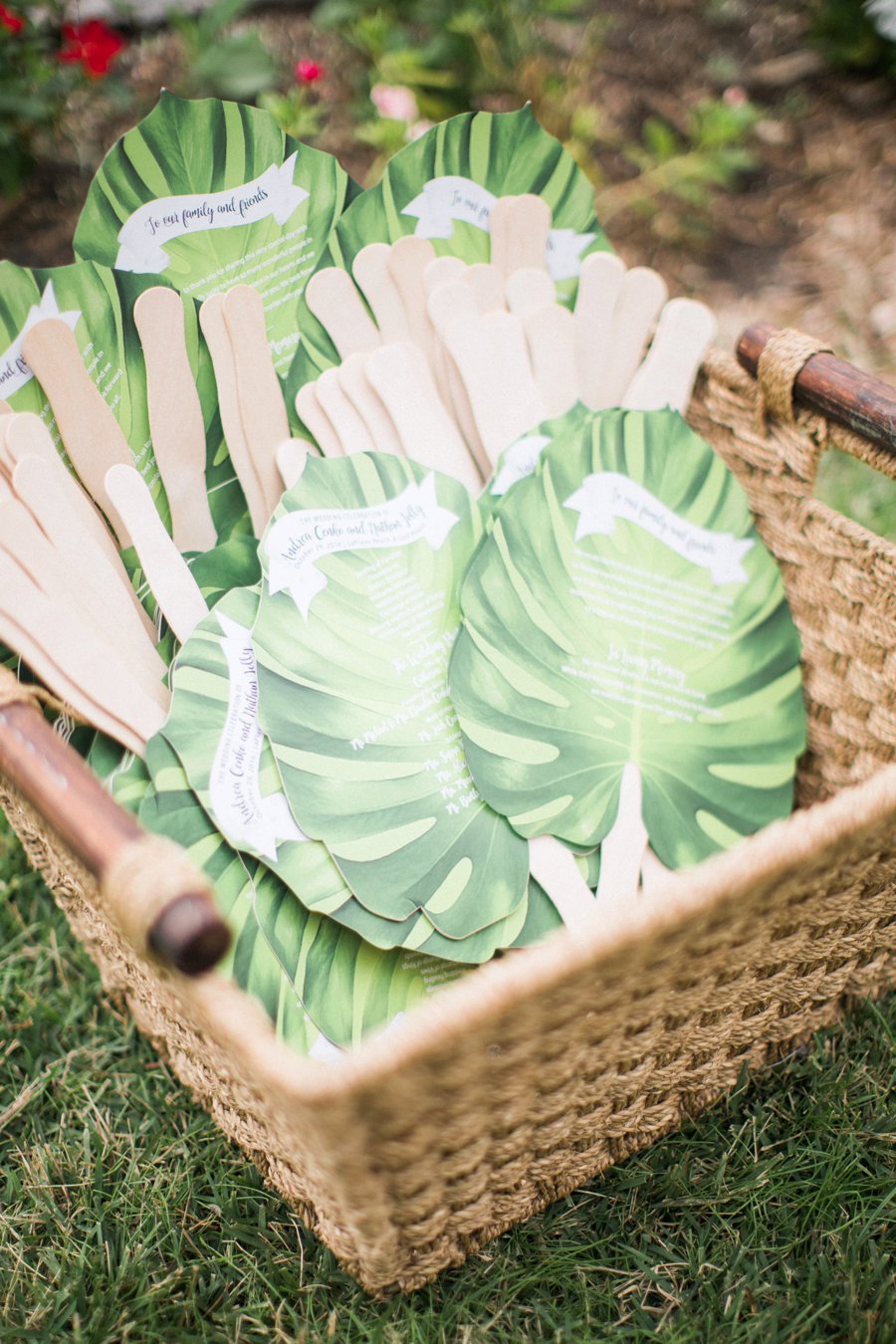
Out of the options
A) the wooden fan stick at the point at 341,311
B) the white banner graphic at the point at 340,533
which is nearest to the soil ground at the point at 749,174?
the wooden fan stick at the point at 341,311

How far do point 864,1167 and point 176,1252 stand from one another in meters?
0.44

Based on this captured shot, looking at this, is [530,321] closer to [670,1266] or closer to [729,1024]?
[729,1024]

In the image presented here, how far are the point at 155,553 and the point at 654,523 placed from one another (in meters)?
0.38

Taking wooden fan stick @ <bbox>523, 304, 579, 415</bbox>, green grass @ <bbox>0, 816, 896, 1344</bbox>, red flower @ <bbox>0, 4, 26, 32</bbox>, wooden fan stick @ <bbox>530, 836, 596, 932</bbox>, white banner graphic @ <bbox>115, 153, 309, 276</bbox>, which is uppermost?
red flower @ <bbox>0, 4, 26, 32</bbox>

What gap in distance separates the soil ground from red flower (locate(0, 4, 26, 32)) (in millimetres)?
311

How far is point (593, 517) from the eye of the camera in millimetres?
810

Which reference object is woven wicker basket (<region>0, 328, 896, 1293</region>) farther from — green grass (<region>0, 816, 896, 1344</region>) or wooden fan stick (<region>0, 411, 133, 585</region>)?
wooden fan stick (<region>0, 411, 133, 585</region>)

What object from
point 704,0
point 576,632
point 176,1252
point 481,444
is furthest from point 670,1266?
point 704,0

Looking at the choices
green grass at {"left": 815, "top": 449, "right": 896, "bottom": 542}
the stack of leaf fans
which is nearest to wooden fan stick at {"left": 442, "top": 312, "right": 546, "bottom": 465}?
the stack of leaf fans

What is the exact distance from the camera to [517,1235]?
0.66m

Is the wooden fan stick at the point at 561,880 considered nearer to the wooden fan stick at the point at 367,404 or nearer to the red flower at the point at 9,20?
the wooden fan stick at the point at 367,404


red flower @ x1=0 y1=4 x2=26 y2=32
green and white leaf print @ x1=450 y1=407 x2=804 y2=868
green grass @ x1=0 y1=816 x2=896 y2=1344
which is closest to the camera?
green grass @ x1=0 y1=816 x2=896 y2=1344

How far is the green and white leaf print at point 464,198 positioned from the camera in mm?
825

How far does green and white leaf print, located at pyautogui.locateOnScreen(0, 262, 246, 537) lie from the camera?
2.28 ft
